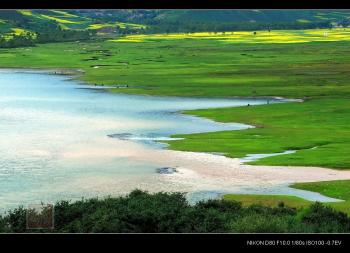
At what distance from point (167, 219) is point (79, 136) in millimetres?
35727

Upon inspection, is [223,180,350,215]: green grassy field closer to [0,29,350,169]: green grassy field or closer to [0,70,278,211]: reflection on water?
[0,70,278,211]: reflection on water

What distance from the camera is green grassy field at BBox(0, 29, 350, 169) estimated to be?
1858 inches

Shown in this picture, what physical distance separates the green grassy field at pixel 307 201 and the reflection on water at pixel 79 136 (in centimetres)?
486

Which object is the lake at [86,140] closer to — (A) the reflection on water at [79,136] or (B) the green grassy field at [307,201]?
(A) the reflection on water at [79,136]

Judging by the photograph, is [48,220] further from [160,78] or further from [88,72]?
[88,72]

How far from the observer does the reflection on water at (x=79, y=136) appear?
115ft

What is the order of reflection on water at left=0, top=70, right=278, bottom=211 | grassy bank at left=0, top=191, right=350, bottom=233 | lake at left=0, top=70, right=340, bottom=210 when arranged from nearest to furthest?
grassy bank at left=0, top=191, right=350, bottom=233, lake at left=0, top=70, right=340, bottom=210, reflection on water at left=0, top=70, right=278, bottom=211

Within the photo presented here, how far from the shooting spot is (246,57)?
397 feet

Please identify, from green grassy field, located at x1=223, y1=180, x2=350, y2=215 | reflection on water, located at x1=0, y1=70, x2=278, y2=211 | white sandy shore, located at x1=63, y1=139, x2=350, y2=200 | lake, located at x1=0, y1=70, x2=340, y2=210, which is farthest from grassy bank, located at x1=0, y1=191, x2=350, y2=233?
white sandy shore, located at x1=63, y1=139, x2=350, y2=200

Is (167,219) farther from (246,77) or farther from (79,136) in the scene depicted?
(246,77)

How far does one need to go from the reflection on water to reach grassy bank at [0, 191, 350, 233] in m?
10.0

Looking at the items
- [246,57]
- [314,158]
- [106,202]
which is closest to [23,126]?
[314,158]

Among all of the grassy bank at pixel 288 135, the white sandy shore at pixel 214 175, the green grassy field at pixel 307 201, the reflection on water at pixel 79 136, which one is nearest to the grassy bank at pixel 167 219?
the green grassy field at pixel 307 201

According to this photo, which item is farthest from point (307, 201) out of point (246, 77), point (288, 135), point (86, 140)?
point (246, 77)
